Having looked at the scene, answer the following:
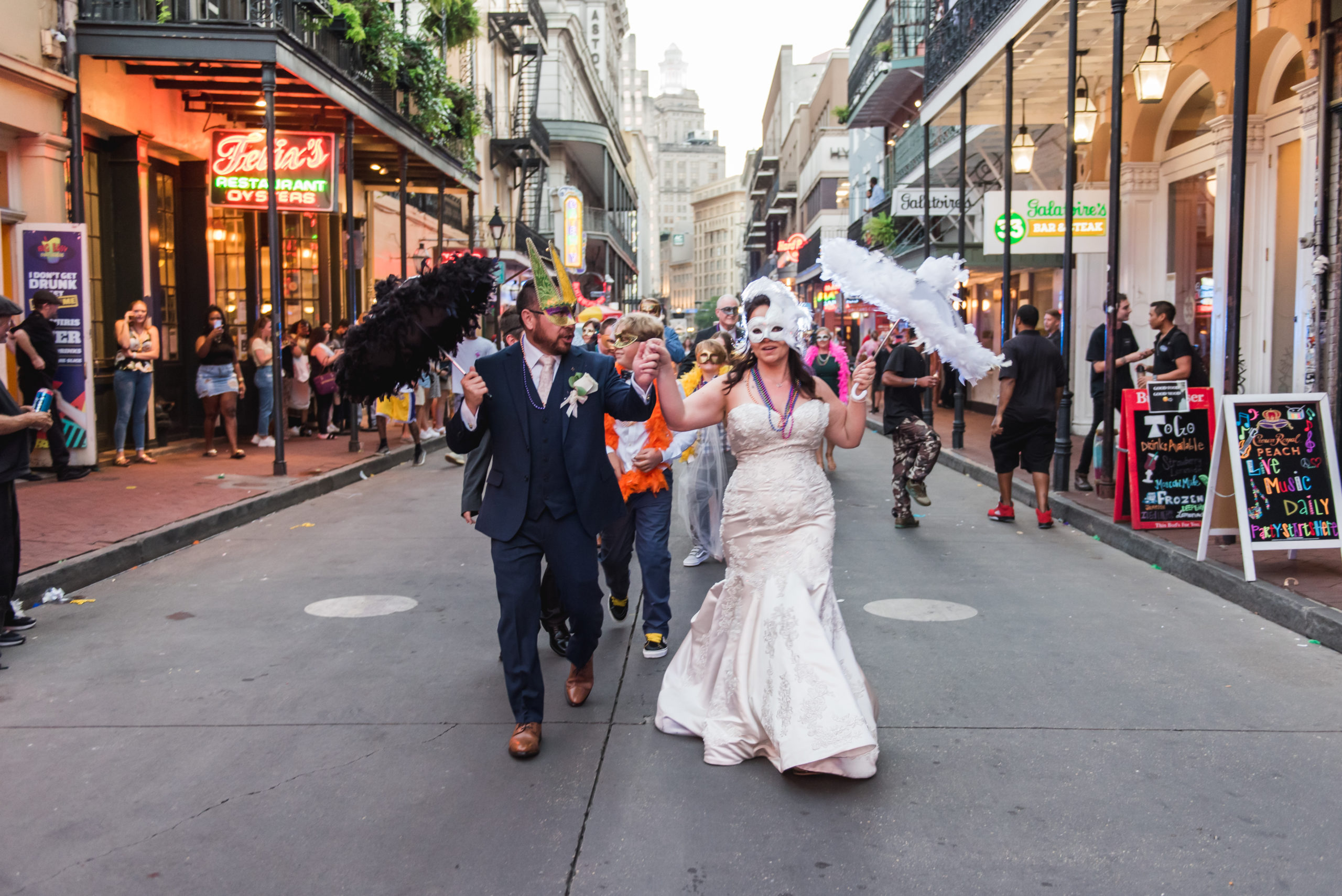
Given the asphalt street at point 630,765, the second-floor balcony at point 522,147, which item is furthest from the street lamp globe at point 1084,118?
the second-floor balcony at point 522,147

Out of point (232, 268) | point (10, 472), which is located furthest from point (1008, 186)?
point (232, 268)

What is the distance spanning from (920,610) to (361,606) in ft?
11.3

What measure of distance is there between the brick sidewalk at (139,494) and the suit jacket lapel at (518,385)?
4453 millimetres

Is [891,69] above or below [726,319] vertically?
above

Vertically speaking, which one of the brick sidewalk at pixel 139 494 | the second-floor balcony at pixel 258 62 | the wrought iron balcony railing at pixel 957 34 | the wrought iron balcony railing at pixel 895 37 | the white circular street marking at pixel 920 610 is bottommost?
the white circular street marking at pixel 920 610

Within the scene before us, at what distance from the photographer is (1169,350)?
390 inches

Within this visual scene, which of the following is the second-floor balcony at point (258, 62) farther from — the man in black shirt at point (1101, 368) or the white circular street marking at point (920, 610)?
the white circular street marking at point (920, 610)

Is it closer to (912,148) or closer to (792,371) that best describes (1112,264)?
(792,371)

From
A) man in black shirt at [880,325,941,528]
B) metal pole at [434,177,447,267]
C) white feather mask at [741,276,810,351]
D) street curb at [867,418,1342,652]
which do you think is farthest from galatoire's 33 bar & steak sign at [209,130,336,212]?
white feather mask at [741,276,810,351]

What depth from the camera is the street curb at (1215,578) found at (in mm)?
6160

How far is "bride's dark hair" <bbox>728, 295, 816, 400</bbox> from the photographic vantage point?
4941mm

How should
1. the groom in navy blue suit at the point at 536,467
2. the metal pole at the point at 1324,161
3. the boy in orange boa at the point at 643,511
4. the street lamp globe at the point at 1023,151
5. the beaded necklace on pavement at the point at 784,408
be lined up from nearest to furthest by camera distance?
the groom in navy blue suit at the point at 536,467 < the beaded necklace on pavement at the point at 784,408 < the boy in orange boa at the point at 643,511 < the metal pole at the point at 1324,161 < the street lamp globe at the point at 1023,151

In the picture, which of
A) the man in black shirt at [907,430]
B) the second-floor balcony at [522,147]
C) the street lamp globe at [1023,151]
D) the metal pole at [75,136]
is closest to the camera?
the man in black shirt at [907,430]

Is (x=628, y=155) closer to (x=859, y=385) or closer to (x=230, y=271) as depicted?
(x=230, y=271)
